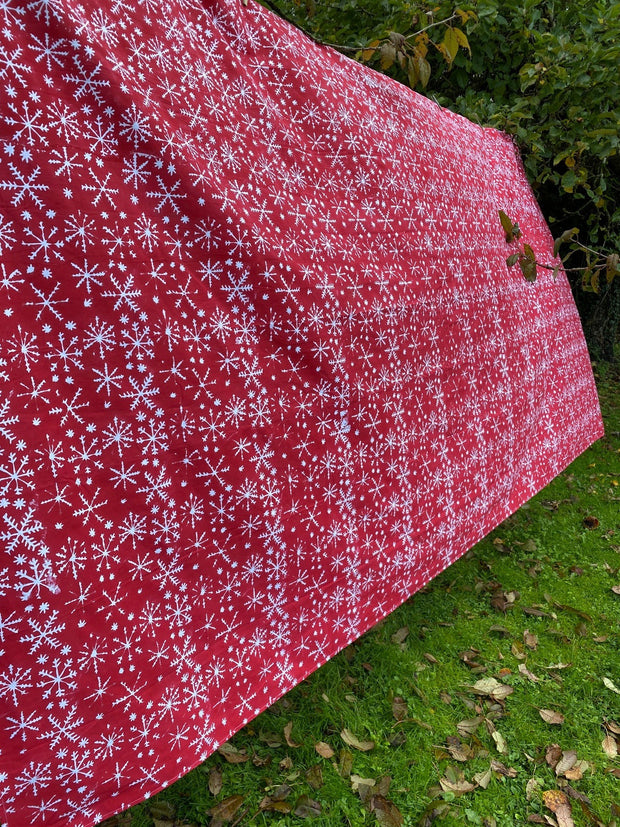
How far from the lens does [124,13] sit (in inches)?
48.9

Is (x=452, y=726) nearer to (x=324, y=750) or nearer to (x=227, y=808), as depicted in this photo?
(x=324, y=750)

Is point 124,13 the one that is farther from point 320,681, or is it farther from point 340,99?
point 320,681

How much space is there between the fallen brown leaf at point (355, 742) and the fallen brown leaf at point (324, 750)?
0.06 meters

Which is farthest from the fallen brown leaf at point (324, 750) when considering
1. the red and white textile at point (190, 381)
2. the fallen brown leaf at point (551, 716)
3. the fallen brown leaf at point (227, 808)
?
the fallen brown leaf at point (551, 716)

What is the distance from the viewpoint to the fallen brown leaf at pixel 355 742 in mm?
1938

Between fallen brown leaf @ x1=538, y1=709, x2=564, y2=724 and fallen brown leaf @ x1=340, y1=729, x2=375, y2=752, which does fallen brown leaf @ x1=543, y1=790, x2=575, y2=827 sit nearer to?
fallen brown leaf @ x1=538, y1=709, x2=564, y2=724

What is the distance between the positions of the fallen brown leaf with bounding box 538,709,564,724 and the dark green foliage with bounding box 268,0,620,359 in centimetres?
192

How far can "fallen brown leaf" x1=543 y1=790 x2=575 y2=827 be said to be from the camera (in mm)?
1737

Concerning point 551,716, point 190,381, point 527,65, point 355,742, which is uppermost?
point 527,65

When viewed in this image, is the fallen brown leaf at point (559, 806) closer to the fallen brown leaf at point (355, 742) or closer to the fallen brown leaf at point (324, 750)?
the fallen brown leaf at point (355, 742)

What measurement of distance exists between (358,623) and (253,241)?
43.7 inches

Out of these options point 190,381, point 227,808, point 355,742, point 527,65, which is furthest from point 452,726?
point 527,65

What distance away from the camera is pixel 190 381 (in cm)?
129

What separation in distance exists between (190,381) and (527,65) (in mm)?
2997
